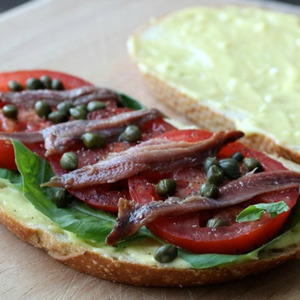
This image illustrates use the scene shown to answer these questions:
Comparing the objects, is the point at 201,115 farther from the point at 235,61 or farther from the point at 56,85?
the point at 56,85

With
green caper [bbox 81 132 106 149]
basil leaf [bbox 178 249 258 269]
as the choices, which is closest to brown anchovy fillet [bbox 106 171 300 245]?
basil leaf [bbox 178 249 258 269]

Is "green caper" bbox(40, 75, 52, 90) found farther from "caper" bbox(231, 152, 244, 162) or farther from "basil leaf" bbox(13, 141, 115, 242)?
"caper" bbox(231, 152, 244, 162)

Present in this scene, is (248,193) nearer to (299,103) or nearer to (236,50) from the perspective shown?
(299,103)

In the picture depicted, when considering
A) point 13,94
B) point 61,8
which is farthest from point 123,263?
point 61,8

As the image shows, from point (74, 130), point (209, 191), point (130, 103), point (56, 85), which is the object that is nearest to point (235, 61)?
point (130, 103)

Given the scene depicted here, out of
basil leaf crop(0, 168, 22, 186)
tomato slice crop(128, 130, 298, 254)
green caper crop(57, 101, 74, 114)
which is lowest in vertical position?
tomato slice crop(128, 130, 298, 254)

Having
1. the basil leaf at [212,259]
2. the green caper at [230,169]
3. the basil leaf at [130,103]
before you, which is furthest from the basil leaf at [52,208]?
the basil leaf at [130,103]
